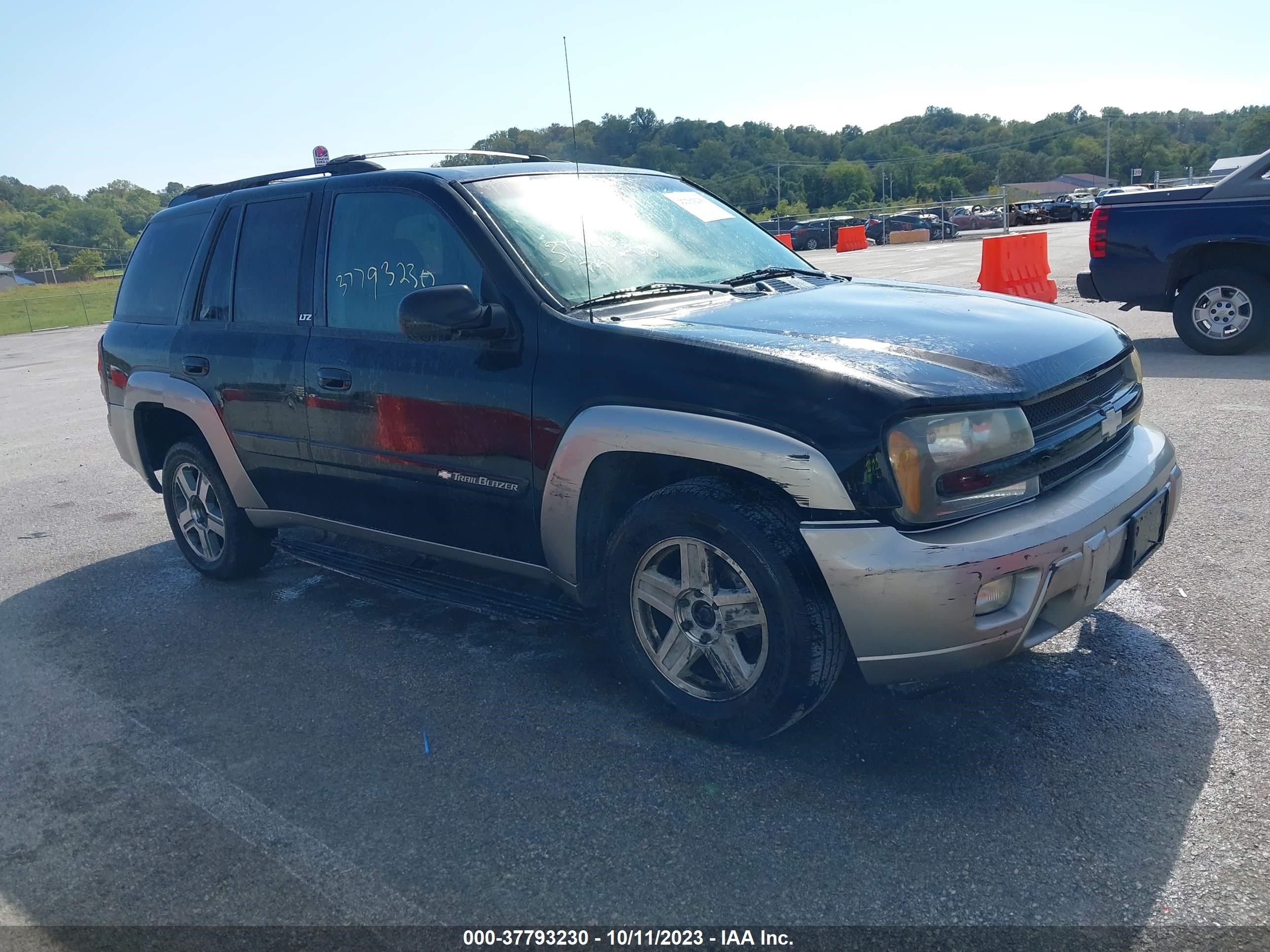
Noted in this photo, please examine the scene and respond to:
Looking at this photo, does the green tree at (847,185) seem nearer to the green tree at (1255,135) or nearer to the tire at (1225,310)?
the green tree at (1255,135)

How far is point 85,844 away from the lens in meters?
3.03

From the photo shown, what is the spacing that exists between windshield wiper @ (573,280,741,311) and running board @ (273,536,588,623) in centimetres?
113

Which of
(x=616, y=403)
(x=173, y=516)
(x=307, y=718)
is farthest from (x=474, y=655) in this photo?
(x=173, y=516)

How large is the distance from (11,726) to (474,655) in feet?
5.62

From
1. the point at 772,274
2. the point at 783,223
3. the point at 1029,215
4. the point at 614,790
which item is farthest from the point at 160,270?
the point at 1029,215

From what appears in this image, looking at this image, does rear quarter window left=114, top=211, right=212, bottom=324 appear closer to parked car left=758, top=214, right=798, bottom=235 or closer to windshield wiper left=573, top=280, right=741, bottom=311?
windshield wiper left=573, top=280, right=741, bottom=311

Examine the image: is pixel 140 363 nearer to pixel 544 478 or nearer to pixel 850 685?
pixel 544 478

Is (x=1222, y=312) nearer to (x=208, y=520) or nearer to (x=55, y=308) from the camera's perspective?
(x=208, y=520)

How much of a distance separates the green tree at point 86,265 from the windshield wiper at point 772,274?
96.6 meters

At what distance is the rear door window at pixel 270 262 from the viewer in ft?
14.8

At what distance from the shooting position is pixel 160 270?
5363mm

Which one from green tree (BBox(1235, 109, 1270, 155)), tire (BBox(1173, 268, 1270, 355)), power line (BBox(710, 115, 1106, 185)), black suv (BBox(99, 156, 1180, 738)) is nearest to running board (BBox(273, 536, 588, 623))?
black suv (BBox(99, 156, 1180, 738))

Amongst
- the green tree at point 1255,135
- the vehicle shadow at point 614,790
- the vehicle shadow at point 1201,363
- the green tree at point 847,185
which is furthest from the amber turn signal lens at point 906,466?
the green tree at point 1255,135

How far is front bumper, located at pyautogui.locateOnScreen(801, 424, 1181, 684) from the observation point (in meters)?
2.78
